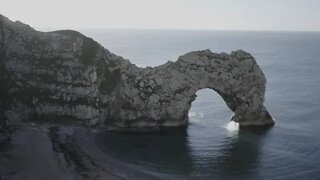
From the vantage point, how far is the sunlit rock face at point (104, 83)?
7375cm

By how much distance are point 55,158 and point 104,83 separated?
22.5 meters

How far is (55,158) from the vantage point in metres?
59.0

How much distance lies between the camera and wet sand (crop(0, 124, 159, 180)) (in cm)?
5397

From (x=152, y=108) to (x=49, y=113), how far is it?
18.0 metres

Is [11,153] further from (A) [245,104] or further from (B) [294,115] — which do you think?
(B) [294,115]

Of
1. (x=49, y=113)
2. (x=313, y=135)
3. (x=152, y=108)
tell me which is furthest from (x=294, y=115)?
(x=49, y=113)

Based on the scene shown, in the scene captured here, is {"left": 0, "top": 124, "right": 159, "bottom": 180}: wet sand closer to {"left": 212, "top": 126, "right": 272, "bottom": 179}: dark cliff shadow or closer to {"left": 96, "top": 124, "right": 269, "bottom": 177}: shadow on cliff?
{"left": 96, "top": 124, "right": 269, "bottom": 177}: shadow on cliff

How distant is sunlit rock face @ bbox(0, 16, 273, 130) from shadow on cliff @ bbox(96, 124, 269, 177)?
4406 mm

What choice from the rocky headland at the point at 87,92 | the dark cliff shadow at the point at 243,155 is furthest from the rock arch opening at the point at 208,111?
the dark cliff shadow at the point at 243,155

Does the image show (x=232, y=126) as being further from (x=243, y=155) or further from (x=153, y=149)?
(x=153, y=149)

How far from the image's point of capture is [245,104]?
84.0 meters

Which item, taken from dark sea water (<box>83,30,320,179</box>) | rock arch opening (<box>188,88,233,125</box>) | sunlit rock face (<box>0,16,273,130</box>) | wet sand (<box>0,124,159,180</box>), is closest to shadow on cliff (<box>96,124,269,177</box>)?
dark sea water (<box>83,30,320,179</box>)

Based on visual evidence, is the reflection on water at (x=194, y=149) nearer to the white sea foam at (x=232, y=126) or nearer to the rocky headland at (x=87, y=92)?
the white sea foam at (x=232, y=126)

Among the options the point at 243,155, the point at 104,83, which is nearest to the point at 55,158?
the point at 104,83
